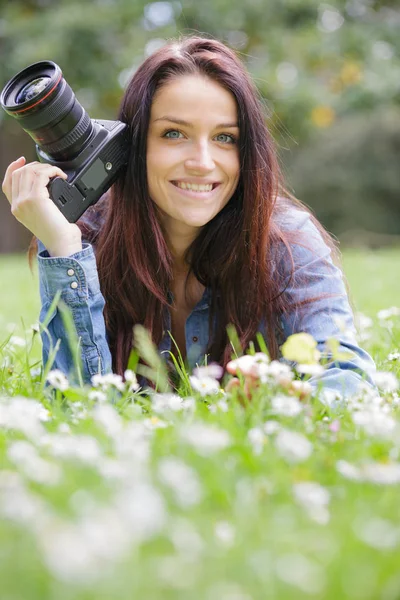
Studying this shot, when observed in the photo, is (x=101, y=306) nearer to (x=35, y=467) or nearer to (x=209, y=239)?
(x=209, y=239)

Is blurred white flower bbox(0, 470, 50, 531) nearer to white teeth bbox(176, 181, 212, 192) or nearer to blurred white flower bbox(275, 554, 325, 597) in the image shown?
blurred white flower bbox(275, 554, 325, 597)

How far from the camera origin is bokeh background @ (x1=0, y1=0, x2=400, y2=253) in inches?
363

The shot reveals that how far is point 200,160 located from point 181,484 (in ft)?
4.49

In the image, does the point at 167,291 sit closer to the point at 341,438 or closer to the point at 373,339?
the point at 373,339

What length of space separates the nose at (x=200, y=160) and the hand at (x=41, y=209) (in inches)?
14.0

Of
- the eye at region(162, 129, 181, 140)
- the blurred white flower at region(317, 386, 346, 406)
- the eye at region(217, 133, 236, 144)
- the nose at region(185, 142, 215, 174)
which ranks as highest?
the eye at region(162, 129, 181, 140)

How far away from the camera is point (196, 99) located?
85.8 inches

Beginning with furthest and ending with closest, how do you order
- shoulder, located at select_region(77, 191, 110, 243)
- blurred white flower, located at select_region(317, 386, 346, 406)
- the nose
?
shoulder, located at select_region(77, 191, 110, 243), the nose, blurred white flower, located at select_region(317, 386, 346, 406)

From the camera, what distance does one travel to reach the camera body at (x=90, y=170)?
7.10 feet

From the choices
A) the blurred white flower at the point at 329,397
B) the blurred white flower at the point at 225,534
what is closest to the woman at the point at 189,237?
the blurred white flower at the point at 329,397

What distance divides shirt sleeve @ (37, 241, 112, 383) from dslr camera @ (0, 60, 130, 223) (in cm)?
19

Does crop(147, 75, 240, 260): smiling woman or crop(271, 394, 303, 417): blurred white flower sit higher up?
crop(147, 75, 240, 260): smiling woman

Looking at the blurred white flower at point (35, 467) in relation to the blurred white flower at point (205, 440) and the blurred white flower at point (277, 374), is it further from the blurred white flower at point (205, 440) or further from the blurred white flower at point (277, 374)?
the blurred white flower at point (277, 374)

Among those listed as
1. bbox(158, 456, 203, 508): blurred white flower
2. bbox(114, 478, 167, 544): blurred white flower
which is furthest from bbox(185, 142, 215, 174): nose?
bbox(114, 478, 167, 544): blurred white flower
